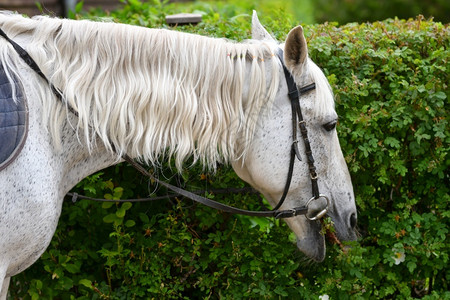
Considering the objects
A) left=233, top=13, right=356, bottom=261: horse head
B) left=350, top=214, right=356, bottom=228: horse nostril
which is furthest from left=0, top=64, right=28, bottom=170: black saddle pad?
left=350, top=214, right=356, bottom=228: horse nostril

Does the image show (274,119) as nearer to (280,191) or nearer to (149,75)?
(280,191)

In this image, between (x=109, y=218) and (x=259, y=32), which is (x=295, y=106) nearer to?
(x=259, y=32)

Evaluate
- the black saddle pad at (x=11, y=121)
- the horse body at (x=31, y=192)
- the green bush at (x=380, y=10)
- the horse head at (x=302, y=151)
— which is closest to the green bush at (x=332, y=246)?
the horse head at (x=302, y=151)

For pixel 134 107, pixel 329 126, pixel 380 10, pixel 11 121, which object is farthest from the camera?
pixel 380 10

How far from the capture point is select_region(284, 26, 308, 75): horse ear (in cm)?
276

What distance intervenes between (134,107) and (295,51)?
72cm

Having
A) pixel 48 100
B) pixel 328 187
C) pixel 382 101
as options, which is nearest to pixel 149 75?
pixel 48 100

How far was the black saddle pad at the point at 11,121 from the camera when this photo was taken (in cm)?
245

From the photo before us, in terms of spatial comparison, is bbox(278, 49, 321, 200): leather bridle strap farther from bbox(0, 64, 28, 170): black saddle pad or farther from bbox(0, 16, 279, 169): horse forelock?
bbox(0, 64, 28, 170): black saddle pad

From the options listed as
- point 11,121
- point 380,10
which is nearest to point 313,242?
point 11,121

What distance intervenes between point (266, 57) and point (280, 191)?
1.99 ft

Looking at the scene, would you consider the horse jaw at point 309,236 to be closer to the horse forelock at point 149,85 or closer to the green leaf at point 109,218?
the horse forelock at point 149,85

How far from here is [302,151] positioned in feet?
9.50

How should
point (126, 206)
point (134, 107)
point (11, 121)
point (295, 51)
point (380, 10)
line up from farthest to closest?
1. point (380, 10)
2. point (126, 206)
3. point (295, 51)
4. point (134, 107)
5. point (11, 121)
